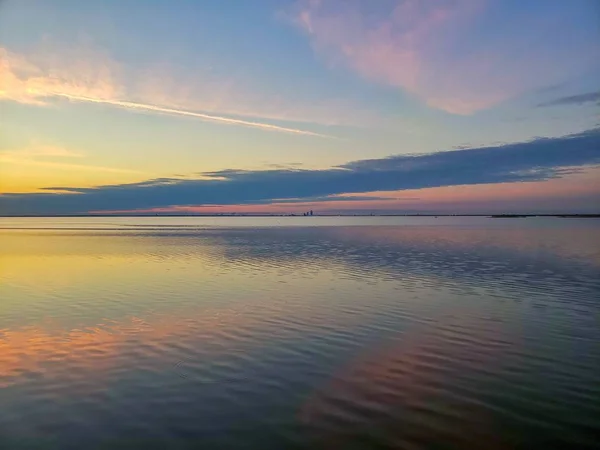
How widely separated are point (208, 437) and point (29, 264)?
126ft

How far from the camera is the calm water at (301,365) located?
30.9 feet

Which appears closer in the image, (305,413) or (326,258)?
(305,413)

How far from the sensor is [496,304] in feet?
72.9

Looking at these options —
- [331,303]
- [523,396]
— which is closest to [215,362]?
[523,396]

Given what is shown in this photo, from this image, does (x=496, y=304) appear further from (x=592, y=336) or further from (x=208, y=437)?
(x=208, y=437)

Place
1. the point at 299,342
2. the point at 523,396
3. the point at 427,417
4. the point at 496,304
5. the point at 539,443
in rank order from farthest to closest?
the point at 496,304 → the point at 299,342 → the point at 523,396 → the point at 427,417 → the point at 539,443

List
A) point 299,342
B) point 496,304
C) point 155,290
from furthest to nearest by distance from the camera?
point 155,290
point 496,304
point 299,342

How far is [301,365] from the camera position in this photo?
1343cm

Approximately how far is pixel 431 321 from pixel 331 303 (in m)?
5.37

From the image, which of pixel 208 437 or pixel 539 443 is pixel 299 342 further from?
pixel 539 443

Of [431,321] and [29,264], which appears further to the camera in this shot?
[29,264]

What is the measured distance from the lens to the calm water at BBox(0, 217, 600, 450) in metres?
9.41

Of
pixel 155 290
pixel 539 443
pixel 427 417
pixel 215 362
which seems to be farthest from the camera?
pixel 155 290

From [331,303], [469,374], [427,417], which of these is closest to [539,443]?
[427,417]
